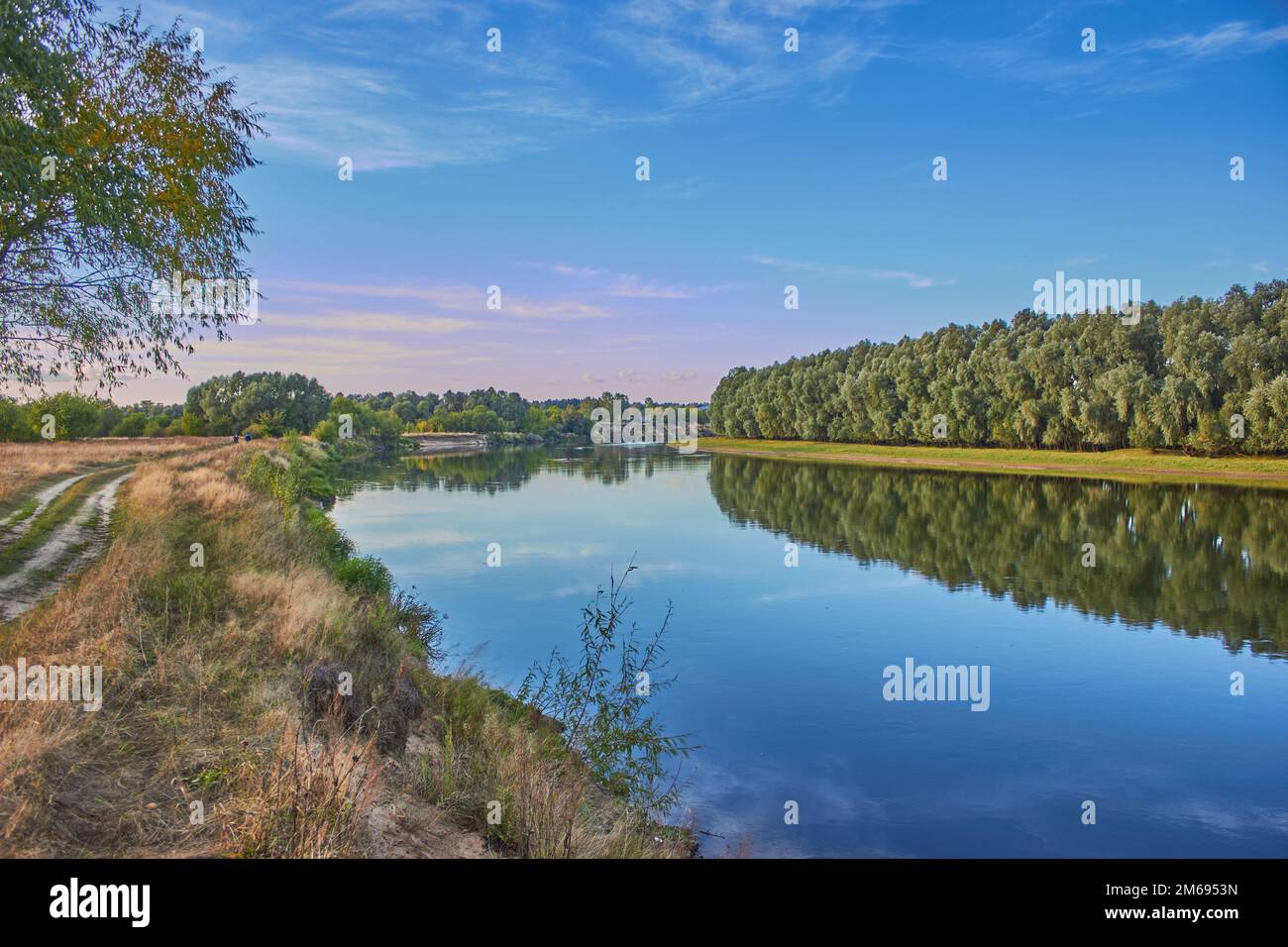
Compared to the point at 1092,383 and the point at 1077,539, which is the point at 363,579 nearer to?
the point at 1077,539

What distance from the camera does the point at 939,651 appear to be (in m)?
16.4

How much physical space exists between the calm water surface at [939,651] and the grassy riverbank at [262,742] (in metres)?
2.99

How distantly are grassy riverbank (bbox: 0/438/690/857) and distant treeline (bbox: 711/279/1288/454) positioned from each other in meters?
53.6

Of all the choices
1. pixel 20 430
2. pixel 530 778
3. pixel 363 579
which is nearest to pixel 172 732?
pixel 530 778

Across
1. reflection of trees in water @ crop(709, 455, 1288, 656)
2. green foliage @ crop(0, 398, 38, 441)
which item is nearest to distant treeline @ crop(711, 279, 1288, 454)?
reflection of trees in water @ crop(709, 455, 1288, 656)

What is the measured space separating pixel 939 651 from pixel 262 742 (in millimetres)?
13398

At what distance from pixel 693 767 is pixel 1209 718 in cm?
852

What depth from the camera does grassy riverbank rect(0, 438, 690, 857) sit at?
17.4 ft

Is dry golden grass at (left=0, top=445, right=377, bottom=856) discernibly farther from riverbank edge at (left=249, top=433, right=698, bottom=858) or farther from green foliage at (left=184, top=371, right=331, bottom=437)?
green foliage at (left=184, top=371, right=331, bottom=437)

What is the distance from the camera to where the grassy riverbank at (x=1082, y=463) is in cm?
4850

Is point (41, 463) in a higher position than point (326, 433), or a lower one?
lower

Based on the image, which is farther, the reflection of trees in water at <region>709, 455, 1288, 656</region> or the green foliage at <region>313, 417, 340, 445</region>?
the green foliage at <region>313, 417, 340, 445</region>
